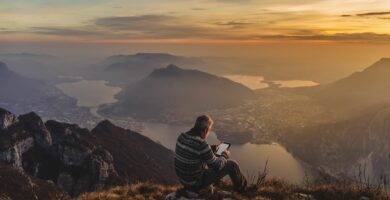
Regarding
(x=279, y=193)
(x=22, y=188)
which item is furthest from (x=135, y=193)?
(x=22, y=188)

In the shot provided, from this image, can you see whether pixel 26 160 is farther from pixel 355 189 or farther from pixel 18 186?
pixel 355 189

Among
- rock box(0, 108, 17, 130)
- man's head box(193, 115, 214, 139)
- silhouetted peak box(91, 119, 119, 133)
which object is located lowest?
silhouetted peak box(91, 119, 119, 133)

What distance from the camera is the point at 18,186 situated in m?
49.4

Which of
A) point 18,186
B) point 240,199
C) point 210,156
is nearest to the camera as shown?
point 210,156

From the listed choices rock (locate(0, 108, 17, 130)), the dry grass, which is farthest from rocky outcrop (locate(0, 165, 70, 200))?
rock (locate(0, 108, 17, 130))

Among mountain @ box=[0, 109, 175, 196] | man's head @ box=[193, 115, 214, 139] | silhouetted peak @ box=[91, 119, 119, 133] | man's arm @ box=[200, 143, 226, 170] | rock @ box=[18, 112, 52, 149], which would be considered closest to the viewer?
man's head @ box=[193, 115, 214, 139]

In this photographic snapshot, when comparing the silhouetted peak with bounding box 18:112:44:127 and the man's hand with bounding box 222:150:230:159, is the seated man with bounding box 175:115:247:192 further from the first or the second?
the silhouetted peak with bounding box 18:112:44:127

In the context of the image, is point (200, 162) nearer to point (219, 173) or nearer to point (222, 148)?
point (219, 173)

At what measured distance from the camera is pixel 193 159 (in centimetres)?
1462

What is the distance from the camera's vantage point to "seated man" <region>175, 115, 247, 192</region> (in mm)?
14273

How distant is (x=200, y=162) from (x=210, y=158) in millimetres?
525

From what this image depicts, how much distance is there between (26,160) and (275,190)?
8460 centimetres

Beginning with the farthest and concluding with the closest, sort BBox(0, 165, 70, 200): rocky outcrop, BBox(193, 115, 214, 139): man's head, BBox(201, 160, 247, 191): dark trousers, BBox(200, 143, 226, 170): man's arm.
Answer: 1. BBox(0, 165, 70, 200): rocky outcrop
2. BBox(201, 160, 247, 191): dark trousers
3. BBox(200, 143, 226, 170): man's arm
4. BBox(193, 115, 214, 139): man's head

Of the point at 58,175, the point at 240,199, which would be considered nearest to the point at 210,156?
the point at 240,199
